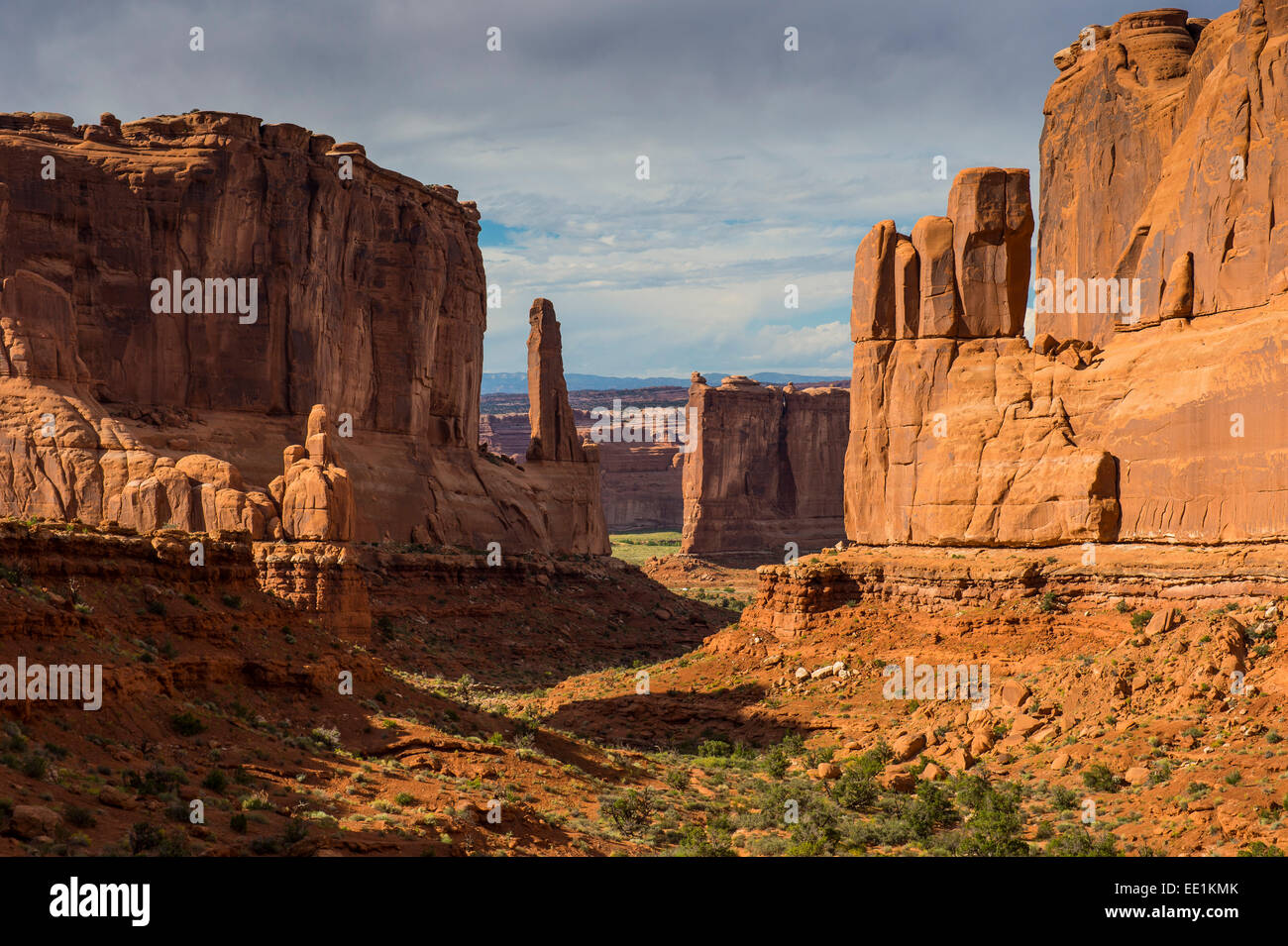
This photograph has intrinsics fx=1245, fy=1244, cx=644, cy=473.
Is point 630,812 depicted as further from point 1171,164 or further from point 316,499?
point 1171,164

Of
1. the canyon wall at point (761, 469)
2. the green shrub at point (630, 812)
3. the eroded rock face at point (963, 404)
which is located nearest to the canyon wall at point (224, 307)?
the eroded rock face at point (963, 404)

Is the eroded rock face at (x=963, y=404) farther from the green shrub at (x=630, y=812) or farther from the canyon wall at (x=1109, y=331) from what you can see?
the green shrub at (x=630, y=812)

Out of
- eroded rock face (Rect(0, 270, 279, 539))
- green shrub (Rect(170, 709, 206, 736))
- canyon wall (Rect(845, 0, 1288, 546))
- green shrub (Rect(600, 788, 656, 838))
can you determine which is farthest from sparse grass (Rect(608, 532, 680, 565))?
green shrub (Rect(170, 709, 206, 736))

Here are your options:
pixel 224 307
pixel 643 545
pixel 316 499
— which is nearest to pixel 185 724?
pixel 316 499

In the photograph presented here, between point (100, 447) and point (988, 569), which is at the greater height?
point (100, 447)

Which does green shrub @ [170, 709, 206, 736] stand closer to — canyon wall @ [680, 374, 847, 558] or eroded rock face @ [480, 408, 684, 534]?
canyon wall @ [680, 374, 847, 558]

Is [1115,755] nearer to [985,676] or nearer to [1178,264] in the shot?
[985,676]
